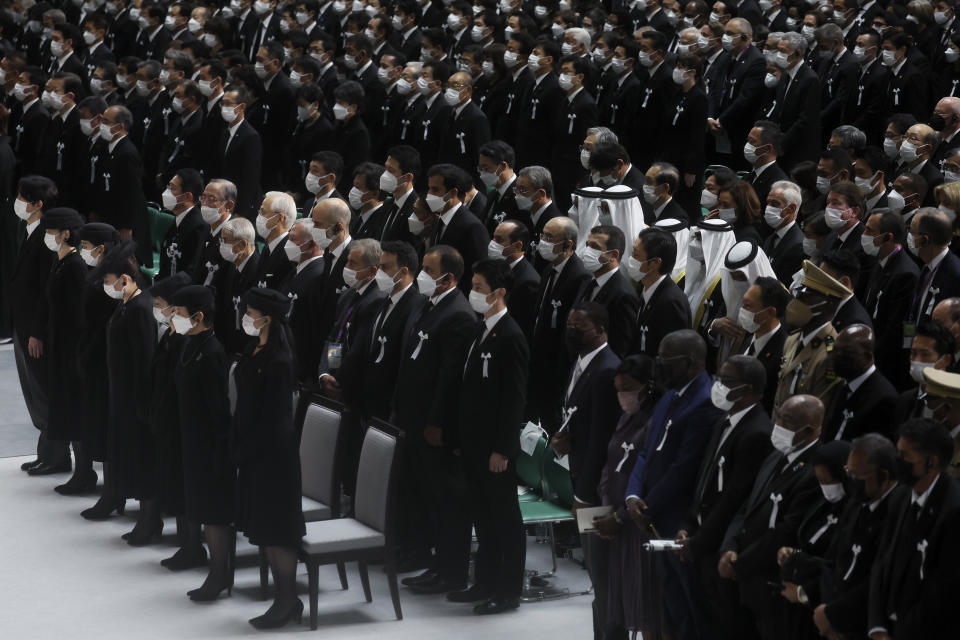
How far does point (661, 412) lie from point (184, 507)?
131 inches

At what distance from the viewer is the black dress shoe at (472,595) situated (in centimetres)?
873

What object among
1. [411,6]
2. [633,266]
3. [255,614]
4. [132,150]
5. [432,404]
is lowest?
[255,614]

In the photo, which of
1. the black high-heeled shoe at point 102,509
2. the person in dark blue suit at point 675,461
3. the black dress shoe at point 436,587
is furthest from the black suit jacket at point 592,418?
the black high-heeled shoe at point 102,509

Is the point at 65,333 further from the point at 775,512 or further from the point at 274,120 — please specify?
the point at 775,512

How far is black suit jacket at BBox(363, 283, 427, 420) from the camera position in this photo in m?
9.16

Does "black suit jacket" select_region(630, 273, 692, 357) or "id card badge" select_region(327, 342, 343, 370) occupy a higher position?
"black suit jacket" select_region(630, 273, 692, 357)

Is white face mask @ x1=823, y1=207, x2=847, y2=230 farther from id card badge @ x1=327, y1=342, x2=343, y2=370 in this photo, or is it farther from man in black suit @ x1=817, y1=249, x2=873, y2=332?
id card badge @ x1=327, y1=342, x2=343, y2=370

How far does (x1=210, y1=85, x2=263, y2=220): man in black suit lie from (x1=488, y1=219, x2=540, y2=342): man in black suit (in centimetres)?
405

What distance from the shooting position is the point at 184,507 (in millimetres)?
9336

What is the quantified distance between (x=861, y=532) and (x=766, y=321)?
199 cm

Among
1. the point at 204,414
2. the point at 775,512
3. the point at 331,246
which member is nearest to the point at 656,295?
the point at 775,512

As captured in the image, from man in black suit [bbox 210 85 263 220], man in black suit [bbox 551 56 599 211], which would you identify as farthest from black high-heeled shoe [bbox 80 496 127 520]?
man in black suit [bbox 551 56 599 211]

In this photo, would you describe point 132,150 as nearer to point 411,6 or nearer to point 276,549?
point 411,6

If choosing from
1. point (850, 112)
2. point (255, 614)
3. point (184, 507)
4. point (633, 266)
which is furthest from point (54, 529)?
point (850, 112)
